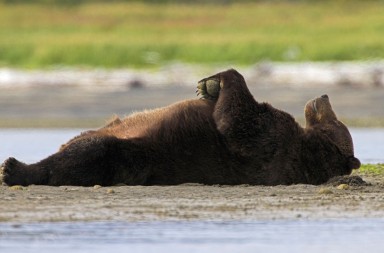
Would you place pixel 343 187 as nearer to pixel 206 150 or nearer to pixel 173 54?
pixel 206 150

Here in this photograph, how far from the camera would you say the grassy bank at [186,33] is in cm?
2817

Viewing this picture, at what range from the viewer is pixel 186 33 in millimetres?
32781

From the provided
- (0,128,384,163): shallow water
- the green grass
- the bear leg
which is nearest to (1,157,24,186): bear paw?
the bear leg

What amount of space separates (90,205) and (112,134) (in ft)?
3.61

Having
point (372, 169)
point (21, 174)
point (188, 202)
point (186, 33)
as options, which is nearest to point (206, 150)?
point (188, 202)

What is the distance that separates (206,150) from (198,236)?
5.79 feet

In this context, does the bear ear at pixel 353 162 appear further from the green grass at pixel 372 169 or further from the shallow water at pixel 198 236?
the shallow water at pixel 198 236

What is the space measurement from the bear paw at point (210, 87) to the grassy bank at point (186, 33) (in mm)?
17476

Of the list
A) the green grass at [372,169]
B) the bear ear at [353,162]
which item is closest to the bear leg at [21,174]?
the bear ear at [353,162]

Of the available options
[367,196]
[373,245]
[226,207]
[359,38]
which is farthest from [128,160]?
[359,38]

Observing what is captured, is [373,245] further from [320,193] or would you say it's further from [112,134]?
[112,134]

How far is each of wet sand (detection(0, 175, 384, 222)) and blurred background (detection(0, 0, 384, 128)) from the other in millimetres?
8538

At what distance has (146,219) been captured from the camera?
7.87m

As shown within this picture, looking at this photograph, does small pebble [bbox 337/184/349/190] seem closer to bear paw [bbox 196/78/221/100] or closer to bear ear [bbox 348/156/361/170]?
bear ear [bbox 348/156/361/170]
